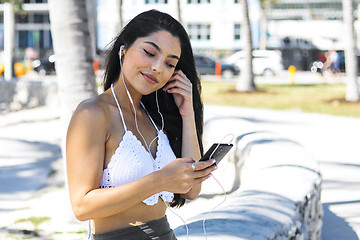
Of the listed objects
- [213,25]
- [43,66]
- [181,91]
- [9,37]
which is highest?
[181,91]

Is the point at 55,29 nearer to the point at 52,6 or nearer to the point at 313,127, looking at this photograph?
the point at 52,6

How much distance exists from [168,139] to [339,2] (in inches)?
2847

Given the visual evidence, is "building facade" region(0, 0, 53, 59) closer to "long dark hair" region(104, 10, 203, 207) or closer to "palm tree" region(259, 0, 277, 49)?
"palm tree" region(259, 0, 277, 49)

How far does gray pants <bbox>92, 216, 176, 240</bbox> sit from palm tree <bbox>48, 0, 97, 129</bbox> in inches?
151

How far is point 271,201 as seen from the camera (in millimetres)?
4148

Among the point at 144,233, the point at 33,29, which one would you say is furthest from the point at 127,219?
the point at 33,29

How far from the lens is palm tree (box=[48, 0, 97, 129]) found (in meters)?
6.14

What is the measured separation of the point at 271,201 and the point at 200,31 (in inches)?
2008

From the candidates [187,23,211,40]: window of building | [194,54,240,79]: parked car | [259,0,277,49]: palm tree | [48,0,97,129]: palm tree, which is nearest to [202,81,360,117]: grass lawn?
[194,54,240,79]: parked car

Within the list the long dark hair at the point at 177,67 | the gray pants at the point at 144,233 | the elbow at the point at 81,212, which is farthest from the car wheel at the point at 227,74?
the elbow at the point at 81,212

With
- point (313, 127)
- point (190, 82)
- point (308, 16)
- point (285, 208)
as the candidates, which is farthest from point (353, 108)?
point (308, 16)

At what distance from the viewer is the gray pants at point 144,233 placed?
242 centimetres

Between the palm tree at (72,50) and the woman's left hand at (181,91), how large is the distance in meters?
3.35

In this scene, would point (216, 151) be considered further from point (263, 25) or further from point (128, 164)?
point (263, 25)
